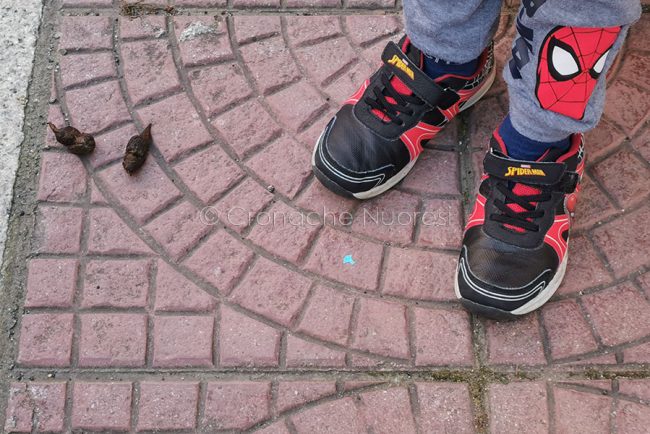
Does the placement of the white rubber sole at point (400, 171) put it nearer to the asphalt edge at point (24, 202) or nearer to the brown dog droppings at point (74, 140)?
the brown dog droppings at point (74, 140)

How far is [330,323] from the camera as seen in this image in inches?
77.2

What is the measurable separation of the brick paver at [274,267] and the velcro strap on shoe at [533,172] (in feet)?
0.73

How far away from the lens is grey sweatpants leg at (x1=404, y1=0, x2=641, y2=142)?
4.99 feet

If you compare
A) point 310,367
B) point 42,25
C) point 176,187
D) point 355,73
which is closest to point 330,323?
point 310,367

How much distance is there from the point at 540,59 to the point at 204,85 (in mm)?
1176

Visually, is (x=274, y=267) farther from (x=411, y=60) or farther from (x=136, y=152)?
(x=411, y=60)

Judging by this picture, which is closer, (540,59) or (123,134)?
(540,59)

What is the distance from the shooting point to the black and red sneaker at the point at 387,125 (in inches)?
81.0

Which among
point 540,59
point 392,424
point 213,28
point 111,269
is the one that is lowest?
point 392,424

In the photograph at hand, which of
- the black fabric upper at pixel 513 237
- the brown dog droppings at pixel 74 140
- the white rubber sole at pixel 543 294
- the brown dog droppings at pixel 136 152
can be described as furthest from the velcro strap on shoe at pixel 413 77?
the brown dog droppings at pixel 74 140

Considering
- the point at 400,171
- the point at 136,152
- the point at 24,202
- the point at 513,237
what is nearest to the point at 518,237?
the point at 513,237

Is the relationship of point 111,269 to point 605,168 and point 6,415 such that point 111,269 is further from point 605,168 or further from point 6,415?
point 605,168

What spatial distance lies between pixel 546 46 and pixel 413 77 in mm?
493

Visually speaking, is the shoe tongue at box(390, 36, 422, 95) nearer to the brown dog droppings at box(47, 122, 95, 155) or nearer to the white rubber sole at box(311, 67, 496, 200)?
the white rubber sole at box(311, 67, 496, 200)
